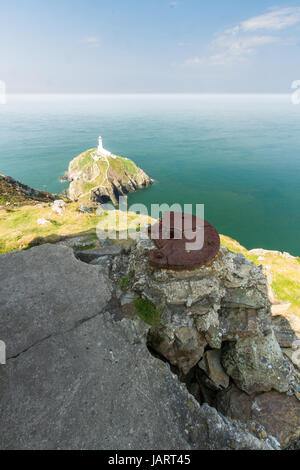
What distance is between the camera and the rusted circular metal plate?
609 centimetres

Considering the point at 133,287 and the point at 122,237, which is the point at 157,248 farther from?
the point at 122,237

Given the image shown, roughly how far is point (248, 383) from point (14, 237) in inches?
504

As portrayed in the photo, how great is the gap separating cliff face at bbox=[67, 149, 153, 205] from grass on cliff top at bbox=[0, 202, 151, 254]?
64.1m

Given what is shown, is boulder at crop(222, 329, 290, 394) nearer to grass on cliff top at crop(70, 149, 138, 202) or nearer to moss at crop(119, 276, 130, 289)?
moss at crop(119, 276, 130, 289)

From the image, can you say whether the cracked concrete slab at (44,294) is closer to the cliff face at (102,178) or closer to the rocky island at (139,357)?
the rocky island at (139,357)

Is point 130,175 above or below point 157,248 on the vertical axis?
below

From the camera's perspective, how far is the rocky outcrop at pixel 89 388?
145 inches

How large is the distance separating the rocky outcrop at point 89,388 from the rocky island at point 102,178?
79471 millimetres

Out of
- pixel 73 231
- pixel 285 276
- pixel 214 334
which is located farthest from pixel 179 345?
pixel 285 276

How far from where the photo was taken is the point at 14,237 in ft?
42.0

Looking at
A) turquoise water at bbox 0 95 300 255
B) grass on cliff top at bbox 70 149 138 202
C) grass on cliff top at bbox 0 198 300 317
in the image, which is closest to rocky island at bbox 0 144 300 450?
grass on cliff top at bbox 0 198 300 317

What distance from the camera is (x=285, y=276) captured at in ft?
54.4

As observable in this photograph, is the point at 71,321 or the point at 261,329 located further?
the point at 261,329
